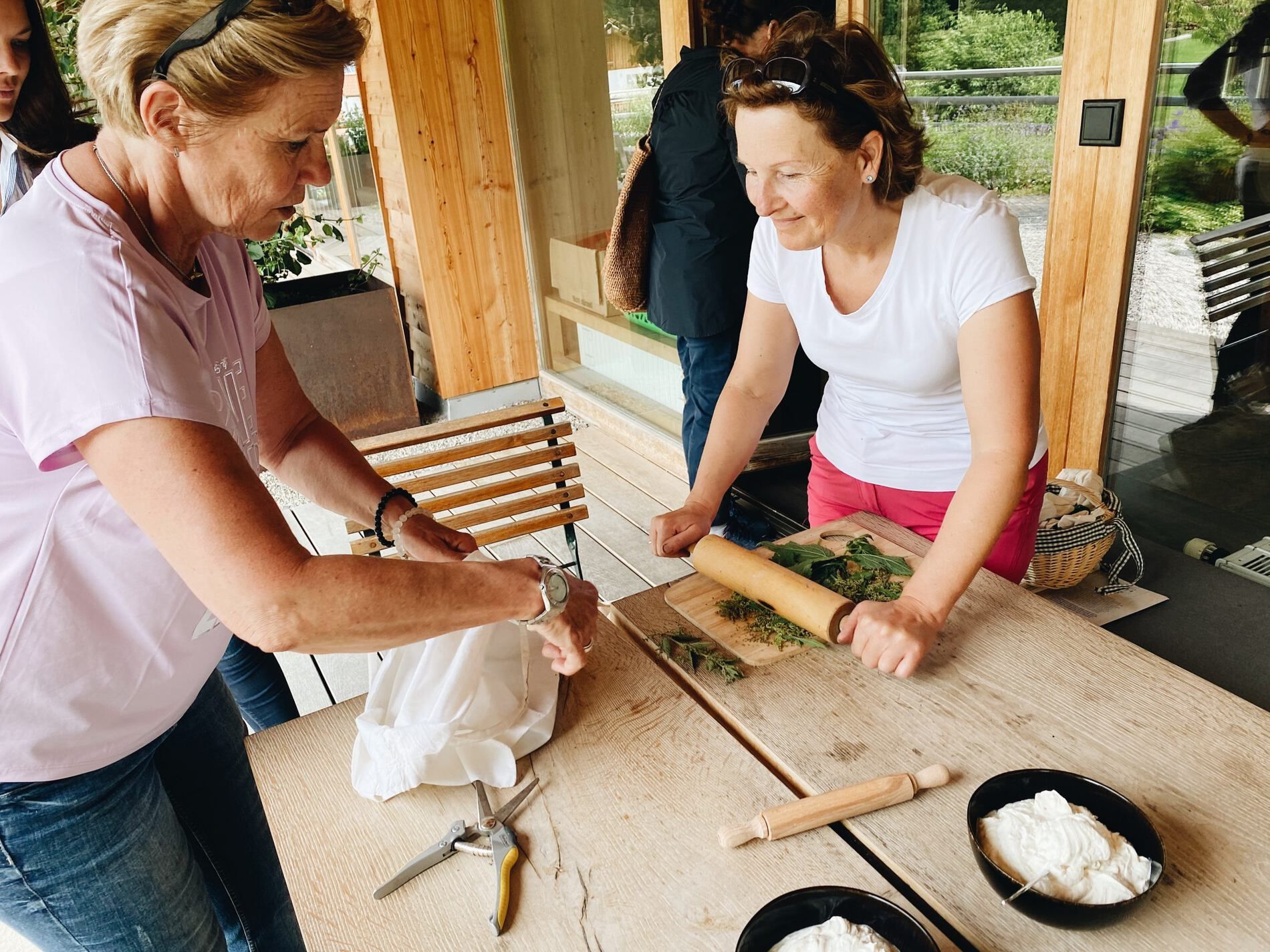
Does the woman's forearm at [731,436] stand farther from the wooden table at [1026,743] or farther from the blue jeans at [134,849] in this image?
the blue jeans at [134,849]

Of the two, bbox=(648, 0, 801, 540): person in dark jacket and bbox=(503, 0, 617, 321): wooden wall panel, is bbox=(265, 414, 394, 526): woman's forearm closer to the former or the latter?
bbox=(648, 0, 801, 540): person in dark jacket

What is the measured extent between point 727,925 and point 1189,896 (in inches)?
15.7

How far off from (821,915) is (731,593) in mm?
594

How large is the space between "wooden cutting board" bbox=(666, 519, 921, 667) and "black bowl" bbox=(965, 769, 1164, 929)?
1.17 ft

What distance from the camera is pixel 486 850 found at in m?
0.90

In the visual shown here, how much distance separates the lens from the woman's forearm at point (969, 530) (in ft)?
3.88

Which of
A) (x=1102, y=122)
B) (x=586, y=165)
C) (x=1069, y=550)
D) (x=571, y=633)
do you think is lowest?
(x=1069, y=550)

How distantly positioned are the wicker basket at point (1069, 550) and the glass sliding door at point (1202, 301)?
238 mm

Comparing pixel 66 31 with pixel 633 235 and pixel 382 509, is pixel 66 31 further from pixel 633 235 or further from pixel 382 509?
pixel 382 509

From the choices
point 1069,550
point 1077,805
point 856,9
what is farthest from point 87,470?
point 856,9

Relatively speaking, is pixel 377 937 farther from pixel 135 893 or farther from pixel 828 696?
pixel 828 696

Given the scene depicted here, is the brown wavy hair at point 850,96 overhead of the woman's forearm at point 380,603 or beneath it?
overhead

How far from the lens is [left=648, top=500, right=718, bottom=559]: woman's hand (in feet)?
4.83

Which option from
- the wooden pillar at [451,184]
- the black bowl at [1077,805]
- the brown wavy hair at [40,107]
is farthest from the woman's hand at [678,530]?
the wooden pillar at [451,184]
